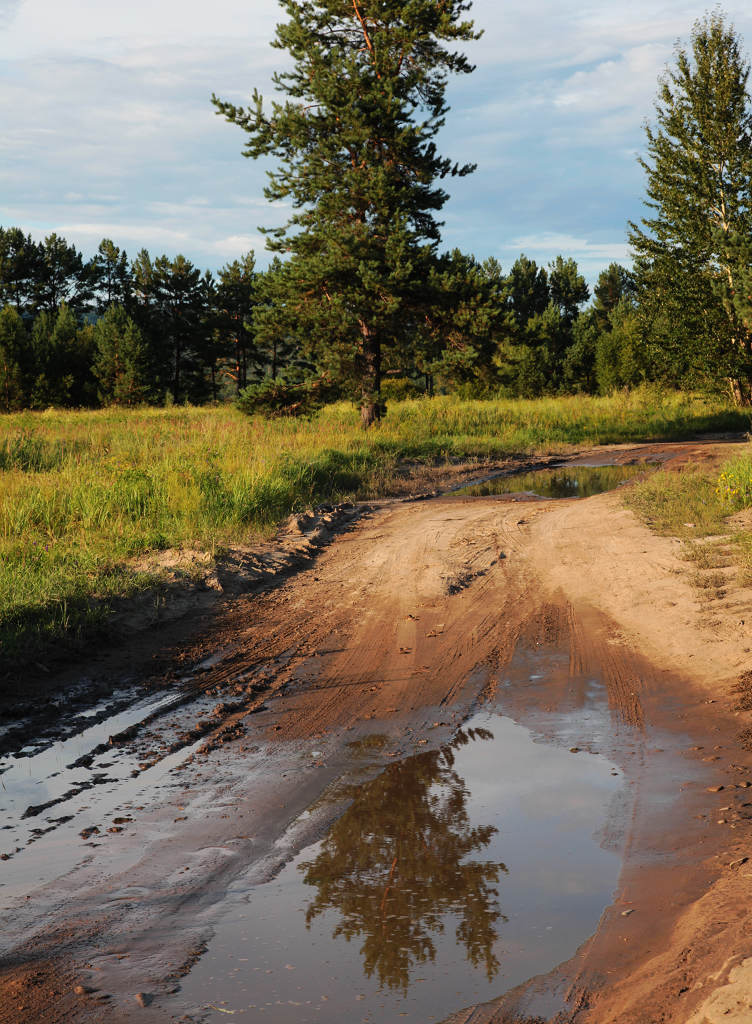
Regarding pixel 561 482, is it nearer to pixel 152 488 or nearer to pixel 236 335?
pixel 152 488

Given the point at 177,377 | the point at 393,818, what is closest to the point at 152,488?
the point at 393,818

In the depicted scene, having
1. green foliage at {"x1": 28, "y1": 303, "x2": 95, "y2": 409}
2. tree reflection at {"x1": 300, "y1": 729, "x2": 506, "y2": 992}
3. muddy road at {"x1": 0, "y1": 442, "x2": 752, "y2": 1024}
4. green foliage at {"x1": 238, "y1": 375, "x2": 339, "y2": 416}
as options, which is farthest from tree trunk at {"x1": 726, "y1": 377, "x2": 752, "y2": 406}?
green foliage at {"x1": 28, "y1": 303, "x2": 95, "y2": 409}

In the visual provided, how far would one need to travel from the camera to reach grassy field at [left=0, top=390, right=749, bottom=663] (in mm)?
7484

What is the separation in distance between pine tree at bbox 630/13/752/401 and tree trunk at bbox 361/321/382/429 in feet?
38.0

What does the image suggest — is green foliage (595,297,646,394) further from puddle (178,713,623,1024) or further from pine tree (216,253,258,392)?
puddle (178,713,623,1024)

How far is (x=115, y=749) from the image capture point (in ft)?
16.3

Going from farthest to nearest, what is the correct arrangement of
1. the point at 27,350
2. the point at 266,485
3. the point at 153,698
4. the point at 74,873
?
the point at 27,350 < the point at 266,485 < the point at 153,698 < the point at 74,873

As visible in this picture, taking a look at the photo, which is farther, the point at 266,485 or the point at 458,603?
the point at 266,485

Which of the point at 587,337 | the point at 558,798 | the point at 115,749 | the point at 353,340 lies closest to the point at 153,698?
the point at 115,749

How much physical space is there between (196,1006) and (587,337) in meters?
51.6

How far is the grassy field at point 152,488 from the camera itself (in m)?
7.48

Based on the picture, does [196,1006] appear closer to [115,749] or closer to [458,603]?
[115,749]

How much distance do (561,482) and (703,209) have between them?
57.7ft

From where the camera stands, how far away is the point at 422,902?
10.8 feet
